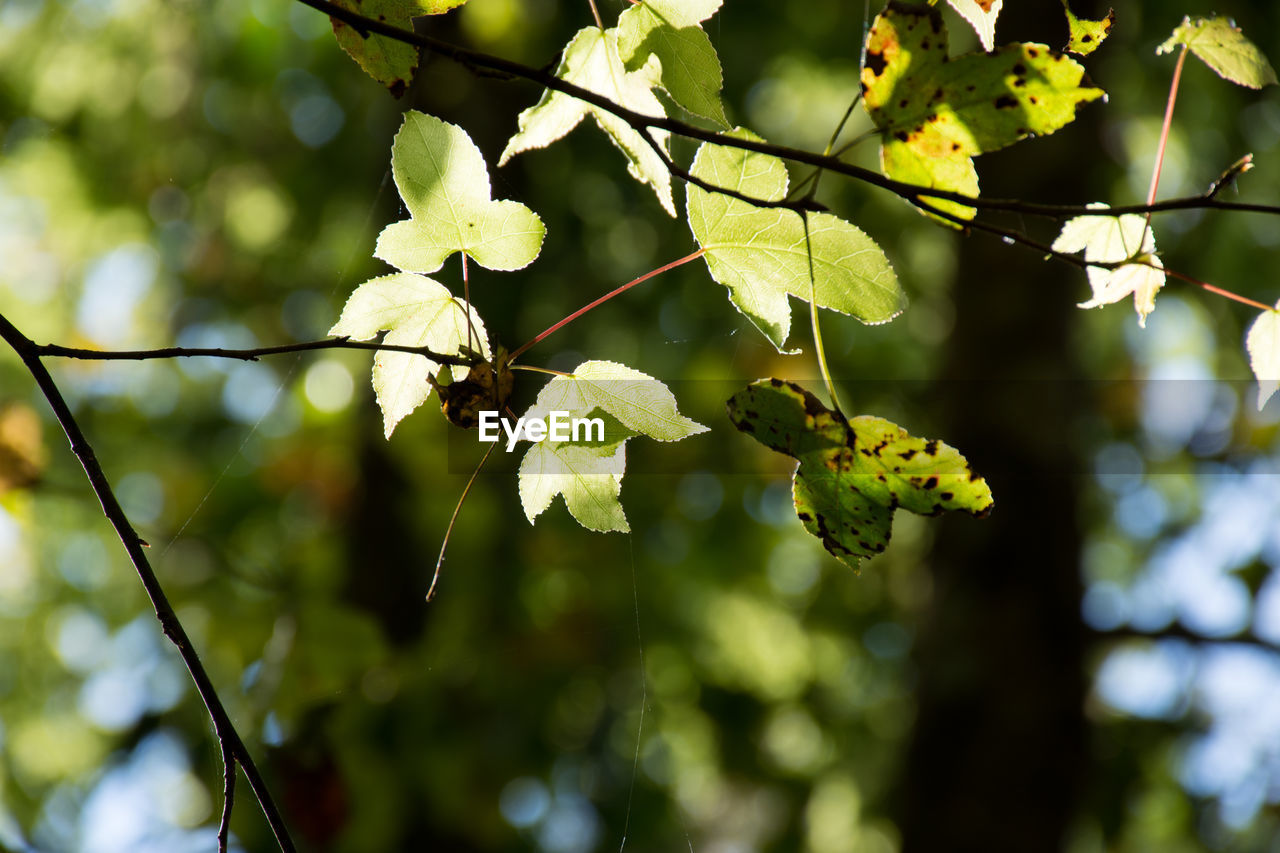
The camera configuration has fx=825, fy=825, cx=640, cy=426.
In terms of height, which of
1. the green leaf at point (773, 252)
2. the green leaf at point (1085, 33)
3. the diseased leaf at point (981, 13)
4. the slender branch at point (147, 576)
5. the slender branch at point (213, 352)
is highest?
the diseased leaf at point (981, 13)

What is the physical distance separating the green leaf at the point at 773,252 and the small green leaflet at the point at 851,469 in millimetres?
40

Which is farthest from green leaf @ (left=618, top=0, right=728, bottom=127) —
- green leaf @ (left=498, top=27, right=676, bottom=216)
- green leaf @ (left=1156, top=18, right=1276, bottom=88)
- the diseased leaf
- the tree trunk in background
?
the tree trunk in background

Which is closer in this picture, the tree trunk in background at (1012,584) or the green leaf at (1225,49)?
the green leaf at (1225,49)

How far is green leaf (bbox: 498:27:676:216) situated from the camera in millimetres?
402

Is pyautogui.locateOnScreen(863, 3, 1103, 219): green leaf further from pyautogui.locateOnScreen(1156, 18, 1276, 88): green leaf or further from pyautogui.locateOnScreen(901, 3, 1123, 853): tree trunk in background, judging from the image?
pyautogui.locateOnScreen(901, 3, 1123, 853): tree trunk in background

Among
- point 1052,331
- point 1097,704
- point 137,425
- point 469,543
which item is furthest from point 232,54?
point 1097,704

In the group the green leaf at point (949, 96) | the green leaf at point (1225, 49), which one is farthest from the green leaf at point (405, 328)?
the green leaf at point (1225, 49)

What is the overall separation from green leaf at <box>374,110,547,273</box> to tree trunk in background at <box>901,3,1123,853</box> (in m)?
1.44

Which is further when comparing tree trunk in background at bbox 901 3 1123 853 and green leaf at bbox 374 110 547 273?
tree trunk in background at bbox 901 3 1123 853

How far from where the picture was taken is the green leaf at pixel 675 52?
0.38m

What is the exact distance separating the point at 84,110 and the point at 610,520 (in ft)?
9.21

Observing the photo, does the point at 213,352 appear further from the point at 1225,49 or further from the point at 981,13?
the point at 1225,49

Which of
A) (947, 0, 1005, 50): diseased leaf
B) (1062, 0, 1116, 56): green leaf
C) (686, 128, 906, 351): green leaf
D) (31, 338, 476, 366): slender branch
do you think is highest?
(947, 0, 1005, 50): diseased leaf

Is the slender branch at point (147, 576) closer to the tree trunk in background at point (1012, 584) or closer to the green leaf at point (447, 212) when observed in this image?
the green leaf at point (447, 212)
